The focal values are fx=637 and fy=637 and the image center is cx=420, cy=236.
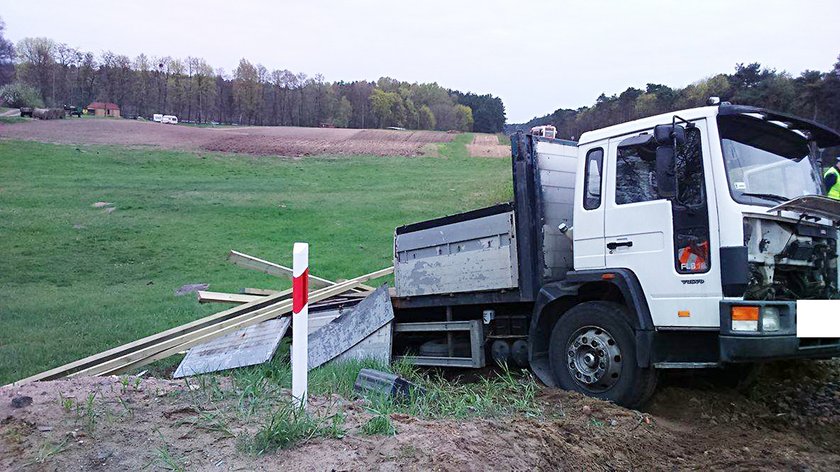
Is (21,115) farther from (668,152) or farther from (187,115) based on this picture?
(668,152)

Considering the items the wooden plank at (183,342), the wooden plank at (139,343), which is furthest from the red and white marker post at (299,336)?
the wooden plank at (183,342)

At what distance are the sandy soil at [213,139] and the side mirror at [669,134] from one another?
40.9m

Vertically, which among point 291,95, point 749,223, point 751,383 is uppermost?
point 291,95

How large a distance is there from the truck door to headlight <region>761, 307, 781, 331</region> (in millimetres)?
333

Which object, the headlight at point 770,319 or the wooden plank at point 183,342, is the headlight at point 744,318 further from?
the wooden plank at point 183,342

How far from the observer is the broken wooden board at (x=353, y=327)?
7.63 m

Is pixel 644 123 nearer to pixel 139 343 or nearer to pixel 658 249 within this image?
pixel 658 249

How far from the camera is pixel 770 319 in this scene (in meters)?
4.66

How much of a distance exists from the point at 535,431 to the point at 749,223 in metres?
2.39

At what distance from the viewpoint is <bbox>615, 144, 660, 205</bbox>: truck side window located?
5445 mm

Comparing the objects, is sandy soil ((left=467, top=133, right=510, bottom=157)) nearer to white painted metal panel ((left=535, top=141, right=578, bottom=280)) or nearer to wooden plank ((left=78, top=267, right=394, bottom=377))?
wooden plank ((left=78, top=267, right=394, bottom=377))

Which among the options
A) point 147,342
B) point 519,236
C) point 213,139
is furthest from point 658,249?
point 213,139

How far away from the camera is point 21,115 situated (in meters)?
57.8

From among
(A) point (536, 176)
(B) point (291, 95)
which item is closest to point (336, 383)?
(A) point (536, 176)
